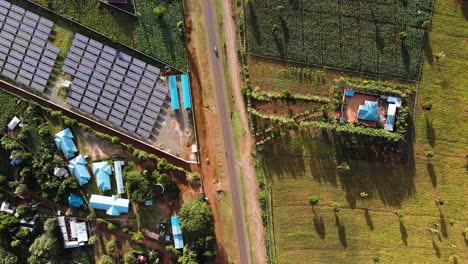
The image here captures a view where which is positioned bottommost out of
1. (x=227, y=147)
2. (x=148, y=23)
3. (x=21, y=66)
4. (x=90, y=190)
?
(x=90, y=190)

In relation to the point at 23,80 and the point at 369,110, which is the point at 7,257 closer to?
the point at 23,80

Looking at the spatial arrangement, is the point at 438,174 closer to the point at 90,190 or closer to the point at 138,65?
the point at 138,65

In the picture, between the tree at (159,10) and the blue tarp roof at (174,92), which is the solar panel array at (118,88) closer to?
the blue tarp roof at (174,92)

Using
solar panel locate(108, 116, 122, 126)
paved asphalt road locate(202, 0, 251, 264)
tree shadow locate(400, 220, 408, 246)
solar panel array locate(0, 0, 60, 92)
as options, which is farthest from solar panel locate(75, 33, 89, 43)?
tree shadow locate(400, 220, 408, 246)

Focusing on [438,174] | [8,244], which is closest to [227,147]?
Answer: [438,174]

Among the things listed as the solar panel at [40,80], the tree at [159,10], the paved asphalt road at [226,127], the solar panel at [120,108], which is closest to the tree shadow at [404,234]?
the paved asphalt road at [226,127]
